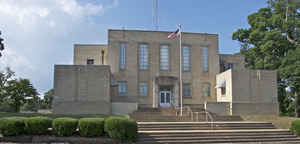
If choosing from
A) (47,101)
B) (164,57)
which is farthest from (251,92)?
(47,101)

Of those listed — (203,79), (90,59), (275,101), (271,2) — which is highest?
(271,2)

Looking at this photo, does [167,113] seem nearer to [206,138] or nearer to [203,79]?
[203,79]

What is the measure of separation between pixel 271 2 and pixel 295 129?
77.1ft

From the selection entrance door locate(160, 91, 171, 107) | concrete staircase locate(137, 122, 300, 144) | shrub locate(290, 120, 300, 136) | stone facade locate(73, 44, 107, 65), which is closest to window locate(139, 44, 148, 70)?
entrance door locate(160, 91, 171, 107)

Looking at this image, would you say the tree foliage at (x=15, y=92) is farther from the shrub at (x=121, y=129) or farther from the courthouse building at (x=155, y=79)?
the shrub at (x=121, y=129)

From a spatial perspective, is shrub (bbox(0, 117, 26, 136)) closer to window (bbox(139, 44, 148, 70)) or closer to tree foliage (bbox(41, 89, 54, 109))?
window (bbox(139, 44, 148, 70))

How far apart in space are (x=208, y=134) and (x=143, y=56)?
15.0m

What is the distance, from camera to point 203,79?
103 feet

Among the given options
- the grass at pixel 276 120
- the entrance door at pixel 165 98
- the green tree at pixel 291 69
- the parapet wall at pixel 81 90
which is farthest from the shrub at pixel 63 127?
the green tree at pixel 291 69

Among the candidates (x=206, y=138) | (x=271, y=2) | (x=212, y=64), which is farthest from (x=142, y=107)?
(x=271, y=2)

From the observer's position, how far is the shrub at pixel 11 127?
1577 centimetres

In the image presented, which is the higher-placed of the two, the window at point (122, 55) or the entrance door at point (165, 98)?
the window at point (122, 55)

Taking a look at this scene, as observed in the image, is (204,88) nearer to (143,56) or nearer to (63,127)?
(143,56)

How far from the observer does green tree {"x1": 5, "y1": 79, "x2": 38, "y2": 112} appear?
29.3 meters
